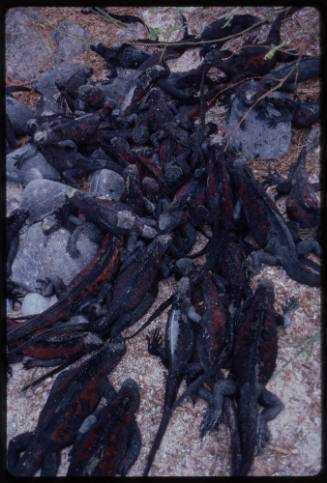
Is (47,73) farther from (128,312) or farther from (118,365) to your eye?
(118,365)

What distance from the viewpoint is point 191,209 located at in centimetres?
476

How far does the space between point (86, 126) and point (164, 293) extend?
2762 millimetres

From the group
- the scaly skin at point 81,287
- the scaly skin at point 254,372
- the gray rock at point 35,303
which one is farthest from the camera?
the gray rock at point 35,303

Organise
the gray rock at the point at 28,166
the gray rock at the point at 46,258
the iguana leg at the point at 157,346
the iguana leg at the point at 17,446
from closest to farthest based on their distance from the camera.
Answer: the iguana leg at the point at 17,446
the iguana leg at the point at 157,346
the gray rock at the point at 46,258
the gray rock at the point at 28,166

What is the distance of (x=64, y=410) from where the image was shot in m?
3.52

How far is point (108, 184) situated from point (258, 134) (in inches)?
80.3

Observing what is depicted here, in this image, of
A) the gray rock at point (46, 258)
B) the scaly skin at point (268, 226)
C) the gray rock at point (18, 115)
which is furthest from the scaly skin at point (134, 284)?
the gray rock at point (18, 115)

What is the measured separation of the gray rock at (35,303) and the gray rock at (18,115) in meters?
2.89

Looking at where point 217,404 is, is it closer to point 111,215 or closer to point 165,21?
point 111,215

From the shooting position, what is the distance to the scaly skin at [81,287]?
160 inches

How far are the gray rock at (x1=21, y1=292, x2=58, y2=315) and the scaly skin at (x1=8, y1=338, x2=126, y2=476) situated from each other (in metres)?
0.82

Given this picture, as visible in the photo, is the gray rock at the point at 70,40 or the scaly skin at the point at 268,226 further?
the gray rock at the point at 70,40

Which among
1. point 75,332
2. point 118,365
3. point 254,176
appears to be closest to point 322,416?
point 118,365

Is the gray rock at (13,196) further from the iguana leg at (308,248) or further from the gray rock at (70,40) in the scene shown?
the iguana leg at (308,248)
